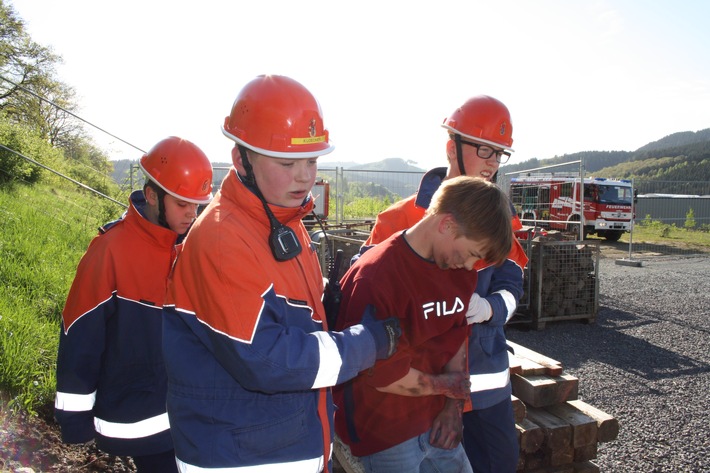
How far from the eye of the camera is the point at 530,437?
3.08 m

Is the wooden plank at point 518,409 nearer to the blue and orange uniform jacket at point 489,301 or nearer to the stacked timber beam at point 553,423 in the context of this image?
the stacked timber beam at point 553,423

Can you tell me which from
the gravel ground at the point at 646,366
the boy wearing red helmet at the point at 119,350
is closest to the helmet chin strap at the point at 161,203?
the boy wearing red helmet at the point at 119,350

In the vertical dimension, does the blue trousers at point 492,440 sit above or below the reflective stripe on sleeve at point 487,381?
below

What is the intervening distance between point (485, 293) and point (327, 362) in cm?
134

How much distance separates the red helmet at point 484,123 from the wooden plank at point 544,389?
1.68m

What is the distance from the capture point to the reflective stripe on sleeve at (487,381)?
230 cm

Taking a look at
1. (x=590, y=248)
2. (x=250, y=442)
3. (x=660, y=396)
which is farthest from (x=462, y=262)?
(x=590, y=248)

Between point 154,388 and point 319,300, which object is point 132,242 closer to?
point 154,388

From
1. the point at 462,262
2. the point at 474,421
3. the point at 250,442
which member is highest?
the point at 462,262

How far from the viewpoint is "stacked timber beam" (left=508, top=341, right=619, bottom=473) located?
10.2ft

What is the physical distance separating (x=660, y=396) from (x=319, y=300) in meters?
5.48

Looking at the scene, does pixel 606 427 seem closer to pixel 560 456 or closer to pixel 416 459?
pixel 560 456

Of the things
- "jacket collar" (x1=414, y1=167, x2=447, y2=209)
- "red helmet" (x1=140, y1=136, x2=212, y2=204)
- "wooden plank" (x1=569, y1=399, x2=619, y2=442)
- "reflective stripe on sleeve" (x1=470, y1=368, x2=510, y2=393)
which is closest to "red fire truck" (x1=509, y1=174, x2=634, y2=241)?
"wooden plank" (x1=569, y1=399, x2=619, y2=442)

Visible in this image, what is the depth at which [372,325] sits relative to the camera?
1561 millimetres
